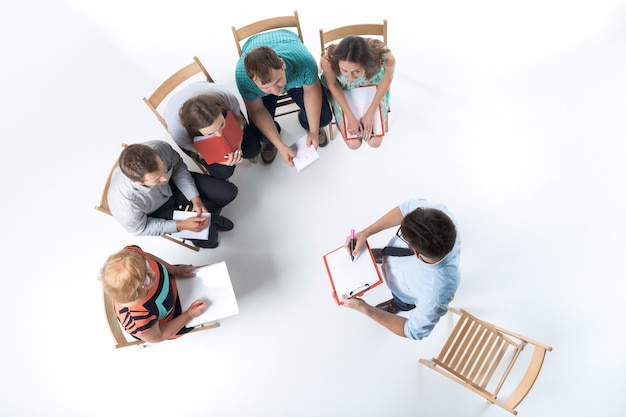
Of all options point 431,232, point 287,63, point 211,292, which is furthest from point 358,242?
point 287,63

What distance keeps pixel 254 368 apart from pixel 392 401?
98 cm

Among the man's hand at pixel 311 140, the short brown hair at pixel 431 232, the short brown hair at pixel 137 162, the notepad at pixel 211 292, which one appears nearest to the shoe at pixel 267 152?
the man's hand at pixel 311 140

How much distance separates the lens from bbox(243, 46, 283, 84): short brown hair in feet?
6.61

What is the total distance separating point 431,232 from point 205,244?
1.74 m

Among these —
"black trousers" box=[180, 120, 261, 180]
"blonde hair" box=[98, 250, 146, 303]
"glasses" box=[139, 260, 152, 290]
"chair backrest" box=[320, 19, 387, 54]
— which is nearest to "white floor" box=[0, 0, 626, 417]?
"black trousers" box=[180, 120, 261, 180]

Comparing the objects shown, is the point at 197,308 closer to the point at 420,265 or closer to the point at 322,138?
the point at 420,265

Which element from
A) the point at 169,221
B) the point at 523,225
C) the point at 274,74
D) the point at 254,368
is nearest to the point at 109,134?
the point at 169,221

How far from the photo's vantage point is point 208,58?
128 inches

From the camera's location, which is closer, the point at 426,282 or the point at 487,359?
the point at 426,282

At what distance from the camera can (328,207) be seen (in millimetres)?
2879

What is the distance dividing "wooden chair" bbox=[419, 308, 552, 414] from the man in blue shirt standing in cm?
159

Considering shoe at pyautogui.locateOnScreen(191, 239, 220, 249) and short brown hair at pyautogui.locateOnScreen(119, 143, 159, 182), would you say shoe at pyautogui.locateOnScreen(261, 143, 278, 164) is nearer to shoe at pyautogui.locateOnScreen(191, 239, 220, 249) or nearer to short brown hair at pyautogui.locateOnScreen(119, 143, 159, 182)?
shoe at pyautogui.locateOnScreen(191, 239, 220, 249)

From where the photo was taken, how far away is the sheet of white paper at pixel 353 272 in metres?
2.06

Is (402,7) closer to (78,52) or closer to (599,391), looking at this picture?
(78,52)
